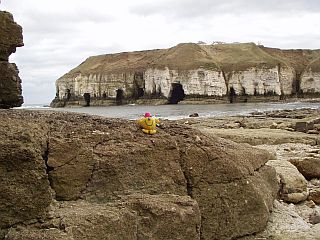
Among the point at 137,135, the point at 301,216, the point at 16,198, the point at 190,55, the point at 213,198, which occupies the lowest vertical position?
the point at 301,216

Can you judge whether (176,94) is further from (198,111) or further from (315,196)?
(315,196)

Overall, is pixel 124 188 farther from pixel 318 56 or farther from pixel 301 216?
pixel 318 56

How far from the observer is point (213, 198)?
6148mm

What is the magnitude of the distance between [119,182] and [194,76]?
3942 inches

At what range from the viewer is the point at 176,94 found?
110250 millimetres

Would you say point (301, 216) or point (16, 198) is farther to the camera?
point (301, 216)

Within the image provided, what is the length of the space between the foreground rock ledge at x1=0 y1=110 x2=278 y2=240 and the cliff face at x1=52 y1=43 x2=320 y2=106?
97.6m

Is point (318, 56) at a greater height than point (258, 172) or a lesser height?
greater

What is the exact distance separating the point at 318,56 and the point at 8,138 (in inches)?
5125

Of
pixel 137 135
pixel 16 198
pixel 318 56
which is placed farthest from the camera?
pixel 318 56

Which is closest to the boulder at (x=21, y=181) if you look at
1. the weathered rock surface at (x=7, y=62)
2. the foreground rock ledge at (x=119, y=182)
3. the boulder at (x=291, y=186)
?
the foreground rock ledge at (x=119, y=182)

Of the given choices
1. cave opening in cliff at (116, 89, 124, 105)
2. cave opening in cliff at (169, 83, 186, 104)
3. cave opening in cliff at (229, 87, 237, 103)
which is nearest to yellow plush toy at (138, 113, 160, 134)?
cave opening in cliff at (169, 83, 186, 104)

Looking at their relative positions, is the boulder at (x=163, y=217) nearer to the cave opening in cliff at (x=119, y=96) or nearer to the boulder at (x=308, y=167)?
the boulder at (x=308, y=167)

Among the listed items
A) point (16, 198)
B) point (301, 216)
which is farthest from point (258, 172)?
point (16, 198)
